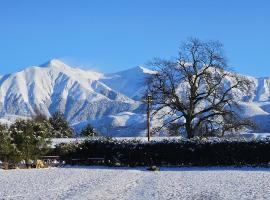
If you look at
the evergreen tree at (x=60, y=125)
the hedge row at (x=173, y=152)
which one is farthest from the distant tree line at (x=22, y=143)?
the evergreen tree at (x=60, y=125)

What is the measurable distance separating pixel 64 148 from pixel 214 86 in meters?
22.5

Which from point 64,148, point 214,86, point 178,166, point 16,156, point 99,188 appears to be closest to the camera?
point 99,188

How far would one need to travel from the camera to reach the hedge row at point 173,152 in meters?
42.0

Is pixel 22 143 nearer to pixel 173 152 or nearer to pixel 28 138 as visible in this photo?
pixel 28 138

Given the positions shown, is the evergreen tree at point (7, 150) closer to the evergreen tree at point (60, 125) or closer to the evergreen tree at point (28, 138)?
the evergreen tree at point (28, 138)

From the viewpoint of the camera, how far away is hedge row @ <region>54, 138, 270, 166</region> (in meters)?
42.0

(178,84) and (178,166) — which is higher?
(178,84)

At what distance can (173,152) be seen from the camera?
143 ft

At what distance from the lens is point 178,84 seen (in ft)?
212

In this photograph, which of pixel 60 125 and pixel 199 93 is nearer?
pixel 199 93

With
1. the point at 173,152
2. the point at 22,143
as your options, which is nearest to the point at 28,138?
the point at 22,143

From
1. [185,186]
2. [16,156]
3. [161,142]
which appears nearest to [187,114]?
[161,142]

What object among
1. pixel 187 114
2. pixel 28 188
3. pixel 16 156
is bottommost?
pixel 28 188

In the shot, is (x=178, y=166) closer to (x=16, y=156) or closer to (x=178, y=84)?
(x=16, y=156)
